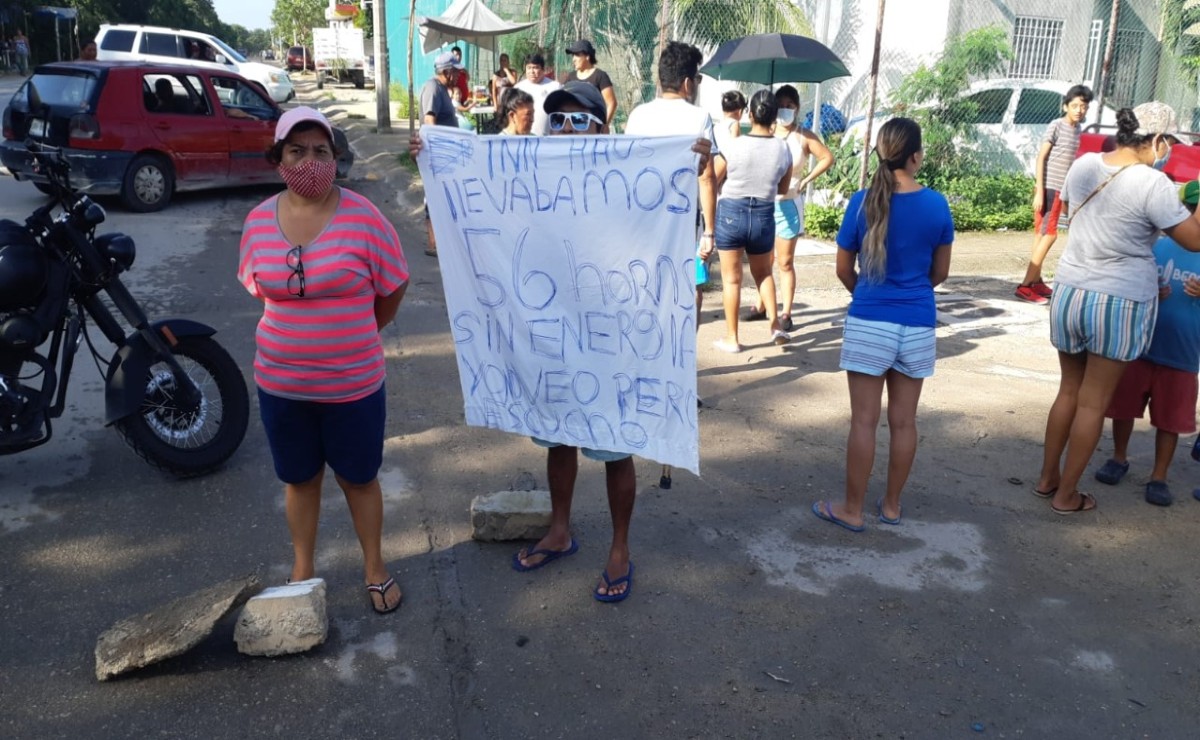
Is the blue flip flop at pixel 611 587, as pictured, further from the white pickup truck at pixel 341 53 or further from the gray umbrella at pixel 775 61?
the white pickup truck at pixel 341 53

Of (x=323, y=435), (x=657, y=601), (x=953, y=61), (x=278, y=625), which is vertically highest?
(x=953, y=61)

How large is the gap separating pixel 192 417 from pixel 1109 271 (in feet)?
14.6

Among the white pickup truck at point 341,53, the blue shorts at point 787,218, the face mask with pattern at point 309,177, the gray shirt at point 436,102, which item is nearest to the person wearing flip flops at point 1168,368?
the blue shorts at point 787,218

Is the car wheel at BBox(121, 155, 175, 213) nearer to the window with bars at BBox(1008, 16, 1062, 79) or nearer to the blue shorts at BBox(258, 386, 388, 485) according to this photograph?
the blue shorts at BBox(258, 386, 388, 485)

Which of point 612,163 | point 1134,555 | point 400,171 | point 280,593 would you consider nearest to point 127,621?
point 280,593

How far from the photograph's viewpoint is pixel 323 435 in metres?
3.52

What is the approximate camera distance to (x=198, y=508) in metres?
4.48

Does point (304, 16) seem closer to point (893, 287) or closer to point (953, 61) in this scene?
point (953, 61)

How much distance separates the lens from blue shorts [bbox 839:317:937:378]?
13.9 ft

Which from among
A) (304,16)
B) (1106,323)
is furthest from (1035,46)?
(304,16)

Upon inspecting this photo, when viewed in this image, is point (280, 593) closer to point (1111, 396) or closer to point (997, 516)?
point (997, 516)

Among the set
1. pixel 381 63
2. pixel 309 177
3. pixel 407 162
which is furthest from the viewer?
pixel 381 63

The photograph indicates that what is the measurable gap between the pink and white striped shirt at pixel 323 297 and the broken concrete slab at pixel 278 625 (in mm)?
720

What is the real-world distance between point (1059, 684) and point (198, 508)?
12.0 feet
